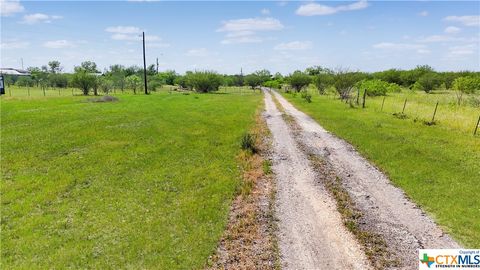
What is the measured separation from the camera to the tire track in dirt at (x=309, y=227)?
690 cm

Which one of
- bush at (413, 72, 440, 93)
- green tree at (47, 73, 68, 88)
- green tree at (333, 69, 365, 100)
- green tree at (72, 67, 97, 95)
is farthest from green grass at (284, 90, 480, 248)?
green tree at (47, 73, 68, 88)

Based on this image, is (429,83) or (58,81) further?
(58,81)

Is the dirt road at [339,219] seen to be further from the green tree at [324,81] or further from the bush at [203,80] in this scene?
the bush at [203,80]

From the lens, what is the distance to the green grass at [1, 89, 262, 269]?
720 centimetres

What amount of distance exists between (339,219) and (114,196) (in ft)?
21.7

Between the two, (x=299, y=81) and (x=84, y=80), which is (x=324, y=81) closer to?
(x=299, y=81)

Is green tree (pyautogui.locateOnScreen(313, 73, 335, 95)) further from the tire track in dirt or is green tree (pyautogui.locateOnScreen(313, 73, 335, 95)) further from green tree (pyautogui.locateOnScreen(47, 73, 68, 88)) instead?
green tree (pyautogui.locateOnScreen(47, 73, 68, 88))

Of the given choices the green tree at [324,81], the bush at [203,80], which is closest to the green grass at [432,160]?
the green tree at [324,81]

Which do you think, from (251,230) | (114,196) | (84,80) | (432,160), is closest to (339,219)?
(251,230)

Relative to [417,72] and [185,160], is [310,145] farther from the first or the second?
[417,72]

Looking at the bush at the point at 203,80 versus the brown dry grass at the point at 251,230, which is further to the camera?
the bush at the point at 203,80

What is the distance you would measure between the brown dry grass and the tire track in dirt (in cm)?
26

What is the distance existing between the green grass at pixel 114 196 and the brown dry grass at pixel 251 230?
0.31m

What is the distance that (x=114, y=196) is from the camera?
10.4 meters
